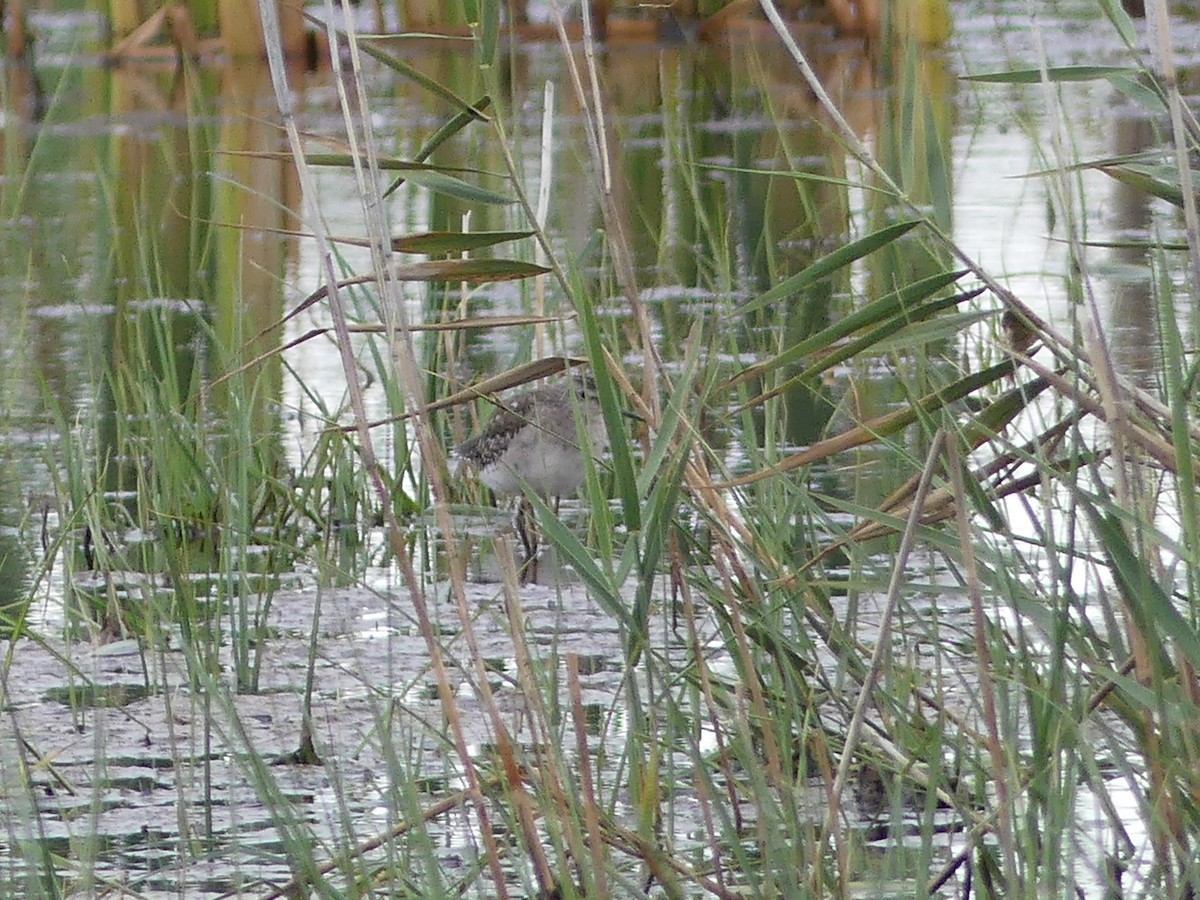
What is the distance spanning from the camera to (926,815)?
6.28 feet

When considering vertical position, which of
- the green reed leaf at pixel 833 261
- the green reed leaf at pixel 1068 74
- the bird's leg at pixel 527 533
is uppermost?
the green reed leaf at pixel 1068 74

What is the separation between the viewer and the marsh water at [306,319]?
8.90ft

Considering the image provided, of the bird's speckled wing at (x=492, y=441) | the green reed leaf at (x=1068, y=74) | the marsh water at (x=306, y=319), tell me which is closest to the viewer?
the green reed leaf at (x=1068, y=74)

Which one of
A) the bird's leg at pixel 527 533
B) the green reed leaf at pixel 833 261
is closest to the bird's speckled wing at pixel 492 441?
the bird's leg at pixel 527 533

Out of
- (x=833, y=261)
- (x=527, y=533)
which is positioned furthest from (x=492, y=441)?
(x=833, y=261)

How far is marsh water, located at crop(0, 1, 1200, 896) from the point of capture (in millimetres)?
2713

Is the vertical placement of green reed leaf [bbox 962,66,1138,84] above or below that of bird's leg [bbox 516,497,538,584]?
above

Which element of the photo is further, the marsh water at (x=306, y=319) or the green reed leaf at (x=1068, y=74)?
the marsh water at (x=306, y=319)

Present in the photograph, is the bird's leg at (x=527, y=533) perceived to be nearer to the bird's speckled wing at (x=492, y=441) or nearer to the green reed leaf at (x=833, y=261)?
the bird's speckled wing at (x=492, y=441)

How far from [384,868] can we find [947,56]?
36.6ft

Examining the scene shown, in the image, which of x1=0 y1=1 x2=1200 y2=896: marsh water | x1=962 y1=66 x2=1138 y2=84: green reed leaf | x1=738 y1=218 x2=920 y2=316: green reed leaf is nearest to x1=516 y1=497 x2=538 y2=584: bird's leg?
x1=0 y1=1 x2=1200 y2=896: marsh water

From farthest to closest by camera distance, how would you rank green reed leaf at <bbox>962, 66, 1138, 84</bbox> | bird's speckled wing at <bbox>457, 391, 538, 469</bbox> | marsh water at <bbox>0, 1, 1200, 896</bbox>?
bird's speckled wing at <bbox>457, 391, 538, 469</bbox> → marsh water at <bbox>0, 1, 1200, 896</bbox> → green reed leaf at <bbox>962, 66, 1138, 84</bbox>

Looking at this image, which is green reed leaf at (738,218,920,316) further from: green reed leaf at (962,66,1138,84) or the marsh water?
green reed leaf at (962,66,1138,84)

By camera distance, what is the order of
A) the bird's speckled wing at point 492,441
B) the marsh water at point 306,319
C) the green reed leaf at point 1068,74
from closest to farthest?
1. the green reed leaf at point 1068,74
2. the marsh water at point 306,319
3. the bird's speckled wing at point 492,441
